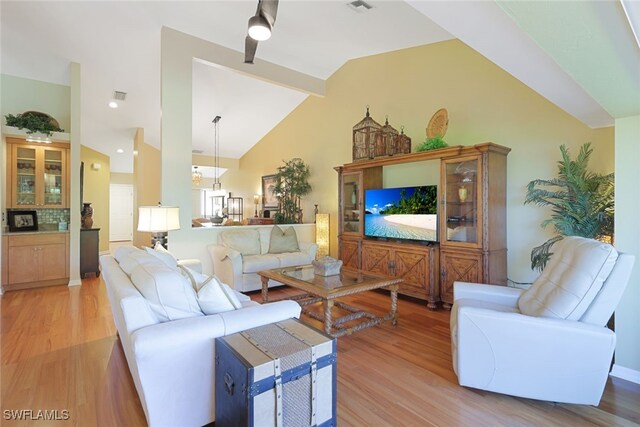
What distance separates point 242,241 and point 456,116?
138 inches

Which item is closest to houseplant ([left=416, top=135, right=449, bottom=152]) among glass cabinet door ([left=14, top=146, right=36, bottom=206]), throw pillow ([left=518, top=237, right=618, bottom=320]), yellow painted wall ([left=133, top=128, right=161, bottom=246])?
throw pillow ([left=518, top=237, right=618, bottom=320])

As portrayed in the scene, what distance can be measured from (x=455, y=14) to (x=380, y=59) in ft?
13.0

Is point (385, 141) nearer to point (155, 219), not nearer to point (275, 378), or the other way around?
point (155, 219)

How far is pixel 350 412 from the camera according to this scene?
188 cm

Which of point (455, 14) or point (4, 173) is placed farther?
point (4, 173)

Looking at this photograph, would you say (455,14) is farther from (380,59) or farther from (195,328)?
(380,59)

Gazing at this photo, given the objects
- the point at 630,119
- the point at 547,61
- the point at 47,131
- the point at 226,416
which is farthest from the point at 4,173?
the point at 630,119

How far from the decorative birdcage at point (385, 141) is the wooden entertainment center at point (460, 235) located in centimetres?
23

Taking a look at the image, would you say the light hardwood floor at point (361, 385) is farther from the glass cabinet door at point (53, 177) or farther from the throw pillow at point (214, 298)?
the glass cabinet door at point (53, 177)

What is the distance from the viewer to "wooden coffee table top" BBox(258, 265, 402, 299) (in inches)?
111

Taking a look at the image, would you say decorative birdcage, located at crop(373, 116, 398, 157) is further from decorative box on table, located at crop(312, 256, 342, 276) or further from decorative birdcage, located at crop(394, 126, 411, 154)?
decorative box on table, located at crop(312, 256, 342, 276)

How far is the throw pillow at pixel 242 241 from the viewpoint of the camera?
15.1ft

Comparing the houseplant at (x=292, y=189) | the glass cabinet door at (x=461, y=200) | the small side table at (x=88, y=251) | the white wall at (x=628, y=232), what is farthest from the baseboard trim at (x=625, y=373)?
the small side table at (x=88, y=251)

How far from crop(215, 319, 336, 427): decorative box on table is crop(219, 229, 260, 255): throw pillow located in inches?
120
